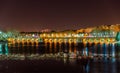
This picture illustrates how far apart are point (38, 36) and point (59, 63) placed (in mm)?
108281

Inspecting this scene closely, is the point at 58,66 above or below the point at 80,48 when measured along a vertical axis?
below

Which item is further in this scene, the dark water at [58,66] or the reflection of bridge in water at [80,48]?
the reflection of bridge in water at [80,48]

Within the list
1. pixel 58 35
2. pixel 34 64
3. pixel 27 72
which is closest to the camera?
pixel 27 72

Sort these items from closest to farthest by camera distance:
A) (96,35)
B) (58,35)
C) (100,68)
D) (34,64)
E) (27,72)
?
1. (27,72)
2. (100,68)
3. (34,64)
4. (96,35)
5. (58,35)

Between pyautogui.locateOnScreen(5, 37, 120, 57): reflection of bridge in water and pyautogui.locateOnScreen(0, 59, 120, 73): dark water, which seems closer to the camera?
pyautogui.locateOnScreen(0, 59, 120, 73): dark water

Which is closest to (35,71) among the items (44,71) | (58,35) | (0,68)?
(44,71)

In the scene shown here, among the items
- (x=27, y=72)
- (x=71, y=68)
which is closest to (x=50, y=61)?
(x=71, y=68)

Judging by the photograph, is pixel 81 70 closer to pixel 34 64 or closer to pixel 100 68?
pixel 100 68

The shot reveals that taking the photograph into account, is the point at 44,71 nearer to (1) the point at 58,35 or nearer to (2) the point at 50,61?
(2) the point at 50,61

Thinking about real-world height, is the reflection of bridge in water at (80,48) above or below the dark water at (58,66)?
above

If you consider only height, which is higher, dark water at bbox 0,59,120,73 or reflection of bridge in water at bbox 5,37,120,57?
reflection of bridge in water at bbox 5,37,120,57

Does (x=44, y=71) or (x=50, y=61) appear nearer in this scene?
(x=44, y=71)

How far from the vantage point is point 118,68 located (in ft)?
90.5

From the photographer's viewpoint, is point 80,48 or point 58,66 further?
point 80,48
